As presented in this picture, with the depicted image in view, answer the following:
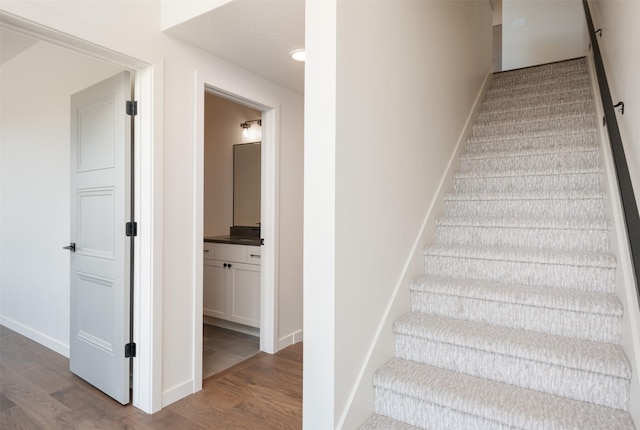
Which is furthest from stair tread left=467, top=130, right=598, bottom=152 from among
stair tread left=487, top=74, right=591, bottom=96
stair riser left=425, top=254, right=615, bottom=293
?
stair riser left=425, top=254, right=615, bottom=293

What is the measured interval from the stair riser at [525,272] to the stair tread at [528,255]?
21 millimetres

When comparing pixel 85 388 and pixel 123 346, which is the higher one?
pixel 123 346

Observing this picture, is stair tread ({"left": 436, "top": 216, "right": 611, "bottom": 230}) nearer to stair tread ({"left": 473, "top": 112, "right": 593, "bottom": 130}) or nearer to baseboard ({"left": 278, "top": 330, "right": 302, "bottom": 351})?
stair tread ({"left": 473, "top": 112, "right": 593, "bottom": 130})

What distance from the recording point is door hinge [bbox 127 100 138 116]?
223cm

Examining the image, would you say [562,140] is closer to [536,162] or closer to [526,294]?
[536,162]

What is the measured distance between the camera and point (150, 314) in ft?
7.18

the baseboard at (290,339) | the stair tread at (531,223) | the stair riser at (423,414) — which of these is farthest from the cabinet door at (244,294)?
the stair riser at (423,414)

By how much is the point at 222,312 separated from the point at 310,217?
260 cm

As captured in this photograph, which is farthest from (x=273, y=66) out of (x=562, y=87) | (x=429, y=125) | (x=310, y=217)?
(x=562, y=87)

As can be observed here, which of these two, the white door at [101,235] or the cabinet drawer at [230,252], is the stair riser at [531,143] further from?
the white door at [101,235]

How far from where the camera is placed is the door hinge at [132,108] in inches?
88.0

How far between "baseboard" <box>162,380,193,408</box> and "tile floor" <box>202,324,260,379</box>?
0.25m

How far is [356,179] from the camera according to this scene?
158 cm

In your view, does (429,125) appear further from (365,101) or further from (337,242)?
(337,242)
